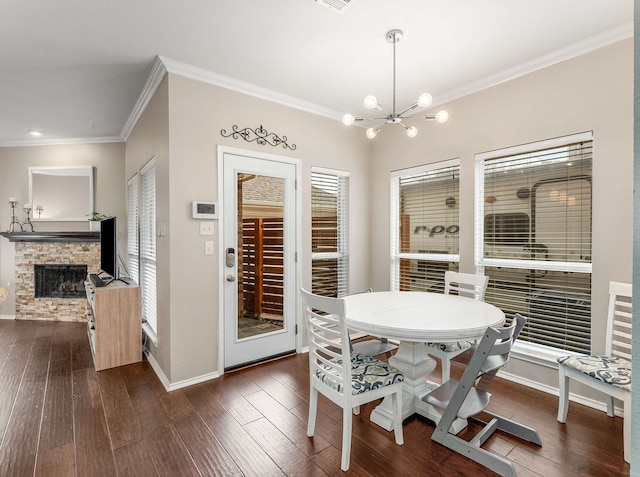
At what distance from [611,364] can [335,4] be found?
9.31 ft

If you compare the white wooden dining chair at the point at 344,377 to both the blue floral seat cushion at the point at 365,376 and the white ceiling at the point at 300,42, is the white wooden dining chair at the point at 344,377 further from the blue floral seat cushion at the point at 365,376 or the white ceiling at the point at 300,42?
the white ceiling at the point at 300,42

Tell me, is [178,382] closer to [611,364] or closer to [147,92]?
[147,92]

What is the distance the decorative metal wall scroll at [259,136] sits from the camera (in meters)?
3.10

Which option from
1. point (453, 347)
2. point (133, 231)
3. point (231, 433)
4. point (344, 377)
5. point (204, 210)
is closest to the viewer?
point (344, 377)

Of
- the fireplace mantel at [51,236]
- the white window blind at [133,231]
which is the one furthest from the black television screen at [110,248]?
the fireplace mantel at [51,236]

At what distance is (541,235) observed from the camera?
9.18ft

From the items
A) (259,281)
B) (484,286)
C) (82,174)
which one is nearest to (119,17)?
(259,281)

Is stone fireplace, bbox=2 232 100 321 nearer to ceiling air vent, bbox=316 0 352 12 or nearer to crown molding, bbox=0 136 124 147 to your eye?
crown molding, bbox=0 136 124 147

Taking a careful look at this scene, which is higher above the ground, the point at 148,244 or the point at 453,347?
the point at 148,244

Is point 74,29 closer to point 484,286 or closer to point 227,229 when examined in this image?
point 227,229

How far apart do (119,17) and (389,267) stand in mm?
3337

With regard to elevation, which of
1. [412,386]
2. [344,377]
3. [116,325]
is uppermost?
[344,377]

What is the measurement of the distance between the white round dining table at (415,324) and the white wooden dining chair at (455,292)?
100 millimetres

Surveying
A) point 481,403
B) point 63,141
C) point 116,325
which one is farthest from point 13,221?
point 481,403
